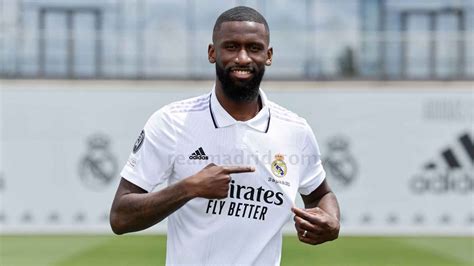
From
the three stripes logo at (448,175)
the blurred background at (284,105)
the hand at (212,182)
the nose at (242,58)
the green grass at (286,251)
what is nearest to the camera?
the hand at (212,182)

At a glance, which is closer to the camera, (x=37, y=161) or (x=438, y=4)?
(x=37, y=161)

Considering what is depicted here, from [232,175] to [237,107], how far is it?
312mm

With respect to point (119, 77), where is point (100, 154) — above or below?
below

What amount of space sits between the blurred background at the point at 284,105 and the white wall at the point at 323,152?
2 centimetres

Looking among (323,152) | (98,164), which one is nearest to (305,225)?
(323,152)

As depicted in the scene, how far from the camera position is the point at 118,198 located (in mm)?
4289

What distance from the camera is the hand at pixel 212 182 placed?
157 inches

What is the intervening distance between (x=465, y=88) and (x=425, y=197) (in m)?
2.38

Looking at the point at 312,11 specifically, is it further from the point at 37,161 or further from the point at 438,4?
the point at 37,161

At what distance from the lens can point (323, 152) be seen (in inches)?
783

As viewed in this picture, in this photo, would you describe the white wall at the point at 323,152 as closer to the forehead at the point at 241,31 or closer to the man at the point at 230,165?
the man at the point at 230,165

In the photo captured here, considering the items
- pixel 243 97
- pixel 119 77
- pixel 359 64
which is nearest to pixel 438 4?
pixel 359 64

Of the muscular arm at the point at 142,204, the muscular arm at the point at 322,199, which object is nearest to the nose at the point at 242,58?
the muscular arm at the point at 142,204

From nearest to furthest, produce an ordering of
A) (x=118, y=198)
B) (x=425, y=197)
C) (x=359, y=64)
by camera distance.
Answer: (x=118, y=198), (x=425, y=197), (x=359, y=64)
